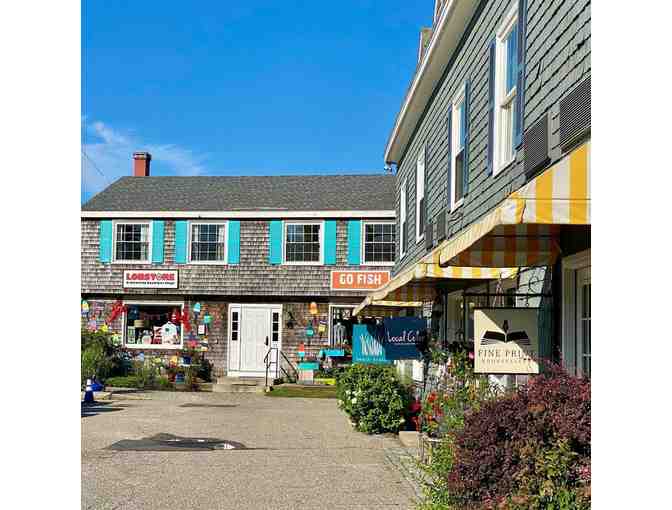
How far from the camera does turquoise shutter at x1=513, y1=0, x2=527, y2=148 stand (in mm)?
9125

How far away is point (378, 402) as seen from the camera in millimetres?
14297

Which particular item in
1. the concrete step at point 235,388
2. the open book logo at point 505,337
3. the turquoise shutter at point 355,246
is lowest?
the concrete step at point 235,388

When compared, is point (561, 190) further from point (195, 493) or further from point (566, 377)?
point (195, 493)

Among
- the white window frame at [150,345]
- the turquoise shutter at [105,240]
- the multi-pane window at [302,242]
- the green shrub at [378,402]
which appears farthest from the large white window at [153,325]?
the green shrub at [378,402]

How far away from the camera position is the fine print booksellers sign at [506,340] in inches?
311

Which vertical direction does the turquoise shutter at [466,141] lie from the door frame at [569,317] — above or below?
above

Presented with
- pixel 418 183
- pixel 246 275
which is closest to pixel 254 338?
pixel 246 275

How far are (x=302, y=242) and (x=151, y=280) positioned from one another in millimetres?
4647

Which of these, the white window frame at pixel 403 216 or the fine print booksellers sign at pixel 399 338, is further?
the white window frame at pixel 403 216

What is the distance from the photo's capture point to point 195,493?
917cm

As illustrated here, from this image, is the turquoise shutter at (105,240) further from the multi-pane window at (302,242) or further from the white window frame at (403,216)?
the white window frame at (403,216)

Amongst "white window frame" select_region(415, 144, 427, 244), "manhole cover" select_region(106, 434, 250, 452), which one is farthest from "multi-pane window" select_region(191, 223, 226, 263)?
"manhole cover" select_region(106, 434, 250, 452)

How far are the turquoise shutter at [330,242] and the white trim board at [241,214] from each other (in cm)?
26
